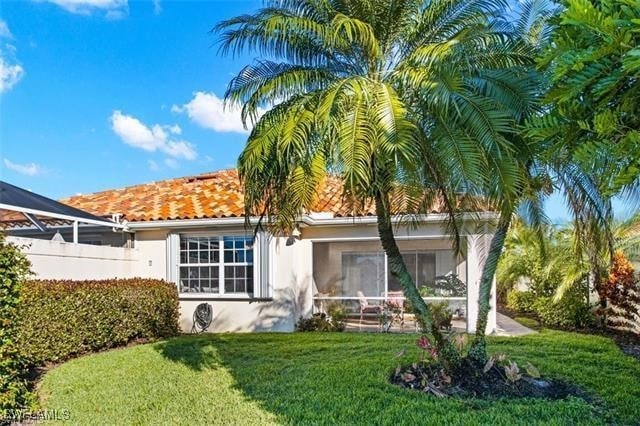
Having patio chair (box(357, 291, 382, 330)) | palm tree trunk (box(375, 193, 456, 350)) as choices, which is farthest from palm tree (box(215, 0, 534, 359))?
patio chair (box(357, 291, 382, 330))

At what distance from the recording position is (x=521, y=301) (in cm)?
2092

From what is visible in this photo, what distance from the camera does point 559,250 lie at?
16.8 meters

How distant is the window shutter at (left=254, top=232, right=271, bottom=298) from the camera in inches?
625

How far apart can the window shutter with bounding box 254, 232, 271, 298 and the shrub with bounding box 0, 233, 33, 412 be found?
8.91 metres

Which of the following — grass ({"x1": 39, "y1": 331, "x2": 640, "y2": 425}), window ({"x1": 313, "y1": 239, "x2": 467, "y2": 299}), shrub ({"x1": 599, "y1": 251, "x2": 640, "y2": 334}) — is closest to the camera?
grass ({"x1": 39, "y1": 331, "x2": 640, "y2": 425})

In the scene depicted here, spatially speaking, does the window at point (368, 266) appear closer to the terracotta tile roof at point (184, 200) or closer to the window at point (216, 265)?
the terracotta tile roof at point (184, 200)

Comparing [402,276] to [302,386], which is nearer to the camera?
[302,386]

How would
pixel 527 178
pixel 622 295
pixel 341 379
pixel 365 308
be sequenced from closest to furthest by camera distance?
pixel 527 178, pixel 341 379, pixel 622 295, pixel 365 308

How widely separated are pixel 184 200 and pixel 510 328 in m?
12.7

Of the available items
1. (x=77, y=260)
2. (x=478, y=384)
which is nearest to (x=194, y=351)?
(x=77, y=260)

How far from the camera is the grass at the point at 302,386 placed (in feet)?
23.0

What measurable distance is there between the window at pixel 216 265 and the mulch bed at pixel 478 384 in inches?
338

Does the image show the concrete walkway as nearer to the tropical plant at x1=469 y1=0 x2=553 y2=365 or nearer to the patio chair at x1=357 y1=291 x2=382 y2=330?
the patio chair at x1=357 y1=291 x2=382 y2=330

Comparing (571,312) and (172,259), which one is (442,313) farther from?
(172,259)
